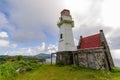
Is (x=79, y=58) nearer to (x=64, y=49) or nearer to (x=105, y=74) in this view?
(x=64, y=49)

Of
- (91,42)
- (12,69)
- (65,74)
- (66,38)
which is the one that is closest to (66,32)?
(66,38)

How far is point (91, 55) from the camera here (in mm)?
22578

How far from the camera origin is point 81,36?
95.7 ft

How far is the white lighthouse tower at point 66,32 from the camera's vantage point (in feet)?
92.6

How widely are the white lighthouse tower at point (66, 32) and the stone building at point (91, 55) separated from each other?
1079mm

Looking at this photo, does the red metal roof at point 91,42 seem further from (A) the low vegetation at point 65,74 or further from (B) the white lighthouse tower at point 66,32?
(A) the low vegetation at point 65,74

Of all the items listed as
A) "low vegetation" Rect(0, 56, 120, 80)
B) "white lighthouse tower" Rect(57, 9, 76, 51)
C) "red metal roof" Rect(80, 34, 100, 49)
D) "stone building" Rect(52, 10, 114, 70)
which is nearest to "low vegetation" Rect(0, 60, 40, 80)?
"low vegetation" Rect(0, 56, 120, 80)

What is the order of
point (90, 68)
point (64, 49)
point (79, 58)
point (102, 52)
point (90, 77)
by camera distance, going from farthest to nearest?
point (64, 49) → point (79, 58) → point (90, 68) → point (102, 52) → point (90, 77)

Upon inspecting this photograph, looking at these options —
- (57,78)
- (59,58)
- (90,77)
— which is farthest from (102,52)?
(59,58)

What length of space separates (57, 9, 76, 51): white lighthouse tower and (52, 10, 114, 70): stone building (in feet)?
3.54

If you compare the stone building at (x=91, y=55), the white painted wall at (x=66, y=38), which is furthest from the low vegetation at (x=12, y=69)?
the white painted wall at (x=66, y=38)

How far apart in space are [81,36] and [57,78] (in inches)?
529

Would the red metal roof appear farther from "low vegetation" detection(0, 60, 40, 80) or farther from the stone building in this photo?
"low vegetation" detection(0, 60, 40, 80)

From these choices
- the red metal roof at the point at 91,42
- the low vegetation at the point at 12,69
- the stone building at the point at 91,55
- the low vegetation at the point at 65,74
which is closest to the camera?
the low vegetation at the point at 12,69
